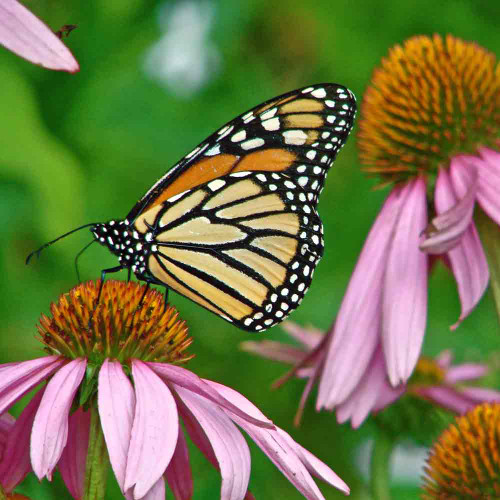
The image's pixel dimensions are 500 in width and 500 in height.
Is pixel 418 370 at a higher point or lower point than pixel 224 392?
higher

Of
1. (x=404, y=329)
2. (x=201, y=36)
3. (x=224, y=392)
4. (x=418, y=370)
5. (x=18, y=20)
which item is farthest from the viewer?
(x=201, y=36)

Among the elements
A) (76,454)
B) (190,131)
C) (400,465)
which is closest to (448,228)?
(76,454)

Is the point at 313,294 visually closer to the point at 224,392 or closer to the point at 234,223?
the point at 234,223

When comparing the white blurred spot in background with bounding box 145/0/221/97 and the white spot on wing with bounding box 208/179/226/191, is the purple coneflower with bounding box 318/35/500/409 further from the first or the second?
the white blurred spot in background with bounding box 145/0/221/97

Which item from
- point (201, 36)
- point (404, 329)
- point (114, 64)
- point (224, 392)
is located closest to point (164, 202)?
point (404, 329)

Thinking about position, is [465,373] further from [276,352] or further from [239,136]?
[239,136]

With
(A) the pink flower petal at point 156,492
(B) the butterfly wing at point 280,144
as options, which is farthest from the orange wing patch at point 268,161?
(A) the pink flower petal at point 156,492

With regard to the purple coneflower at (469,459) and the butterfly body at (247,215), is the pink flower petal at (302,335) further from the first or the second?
the purple coneflower at (469,459)

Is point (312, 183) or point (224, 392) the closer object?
point (224, 392)
